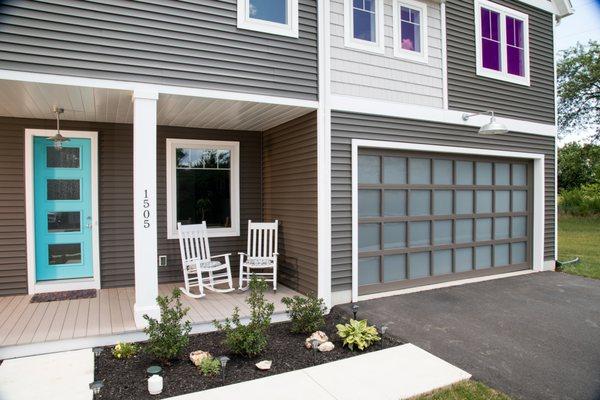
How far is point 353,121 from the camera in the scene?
521 cm

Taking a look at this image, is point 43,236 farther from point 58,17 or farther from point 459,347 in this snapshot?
point 459,347

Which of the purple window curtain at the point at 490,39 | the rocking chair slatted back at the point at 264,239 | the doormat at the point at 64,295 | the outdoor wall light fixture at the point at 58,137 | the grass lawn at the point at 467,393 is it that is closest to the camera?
the grass lawn at the point at 467,393

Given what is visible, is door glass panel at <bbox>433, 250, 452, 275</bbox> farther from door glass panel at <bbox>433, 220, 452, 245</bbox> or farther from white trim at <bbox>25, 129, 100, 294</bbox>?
white trim at <bbox>25, 129, 100, 294</bbox>

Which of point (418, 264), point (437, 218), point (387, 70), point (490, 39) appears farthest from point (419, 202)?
point (490, 39)

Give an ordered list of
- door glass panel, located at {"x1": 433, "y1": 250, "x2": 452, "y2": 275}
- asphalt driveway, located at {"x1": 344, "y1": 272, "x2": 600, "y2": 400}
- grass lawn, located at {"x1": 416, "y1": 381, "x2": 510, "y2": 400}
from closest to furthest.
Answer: grass lawn, located at {"x1": 416, "y1": 381, "x2": 510, "y2": 400} < asphalt driveway, located at {"x1": 344, "y1": 272, "x2": 600, "y2": 400} < door glass panel, located at {"x1": 433, "y1": 250, "x2": 452, "y2": 275}

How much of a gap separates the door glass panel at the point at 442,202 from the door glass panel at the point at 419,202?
118 mm

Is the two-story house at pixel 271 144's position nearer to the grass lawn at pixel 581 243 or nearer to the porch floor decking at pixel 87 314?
the porch floor decking at pixel 87 314

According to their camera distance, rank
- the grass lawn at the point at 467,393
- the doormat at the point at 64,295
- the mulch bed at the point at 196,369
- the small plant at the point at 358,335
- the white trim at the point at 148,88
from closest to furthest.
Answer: the grass lawn at the point at 467,393, the mulch bed at the point at 196,369, the white trim at the point at 148,88, the small plant at the point at 358,335, the doormat at the point at 64,295

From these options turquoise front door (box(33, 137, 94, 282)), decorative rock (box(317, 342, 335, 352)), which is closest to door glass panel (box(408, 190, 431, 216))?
decorative rock (box(317, 342, 335, 352))

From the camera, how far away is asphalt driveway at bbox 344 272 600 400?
3250 millimetres

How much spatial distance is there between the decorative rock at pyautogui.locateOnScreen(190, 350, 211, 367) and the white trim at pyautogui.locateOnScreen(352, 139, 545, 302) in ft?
7.32

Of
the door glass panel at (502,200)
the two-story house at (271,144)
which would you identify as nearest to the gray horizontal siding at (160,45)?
the two-story house at (271,144)

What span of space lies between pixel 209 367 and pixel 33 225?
3419mm

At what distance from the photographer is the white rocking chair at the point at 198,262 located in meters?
5.26
